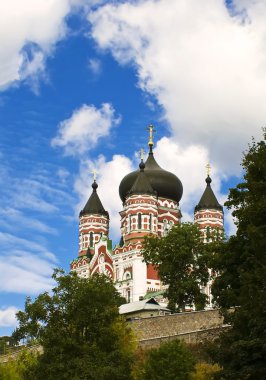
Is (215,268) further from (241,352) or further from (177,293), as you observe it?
(177,293)

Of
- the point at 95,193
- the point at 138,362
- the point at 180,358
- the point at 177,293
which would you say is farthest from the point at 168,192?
the point at 180,358

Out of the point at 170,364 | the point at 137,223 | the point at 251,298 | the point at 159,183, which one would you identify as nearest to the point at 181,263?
the point at 170,364

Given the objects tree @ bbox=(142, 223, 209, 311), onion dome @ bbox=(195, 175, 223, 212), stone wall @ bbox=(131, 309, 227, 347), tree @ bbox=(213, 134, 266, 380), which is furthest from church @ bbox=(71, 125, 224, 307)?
tree @ bbox=(213, 134, 266, 380)

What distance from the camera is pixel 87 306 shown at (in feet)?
98.9

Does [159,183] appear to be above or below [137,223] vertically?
above

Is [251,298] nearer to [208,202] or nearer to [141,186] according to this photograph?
[141,186]

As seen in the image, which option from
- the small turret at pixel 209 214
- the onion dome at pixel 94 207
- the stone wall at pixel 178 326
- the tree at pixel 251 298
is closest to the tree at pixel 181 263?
the stone wall at pixel 178 326

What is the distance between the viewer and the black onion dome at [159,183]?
8625 cm

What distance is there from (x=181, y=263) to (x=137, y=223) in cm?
2938

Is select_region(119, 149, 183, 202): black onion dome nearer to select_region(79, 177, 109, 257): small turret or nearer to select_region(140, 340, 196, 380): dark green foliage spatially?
select_region(79, 177, 109, 257): small turret

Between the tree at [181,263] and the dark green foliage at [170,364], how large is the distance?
65.4 feet

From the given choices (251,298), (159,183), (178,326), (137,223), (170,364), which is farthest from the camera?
(159,183)

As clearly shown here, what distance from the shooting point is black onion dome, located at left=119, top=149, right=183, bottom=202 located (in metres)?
86.2

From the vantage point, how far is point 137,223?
265 feet
